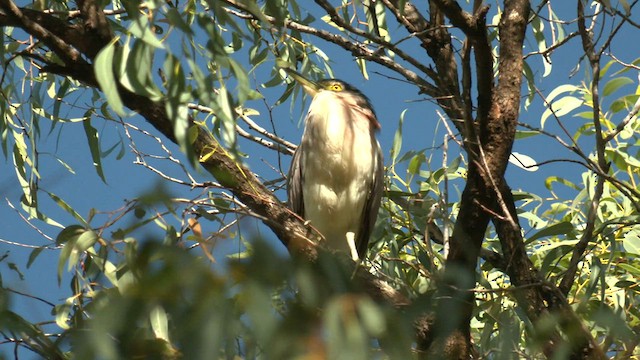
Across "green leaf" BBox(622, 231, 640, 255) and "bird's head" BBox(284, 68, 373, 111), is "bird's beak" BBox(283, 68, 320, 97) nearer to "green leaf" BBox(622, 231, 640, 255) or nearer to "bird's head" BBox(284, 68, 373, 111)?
"bird's head" BBox(284, 68, 373, 111)

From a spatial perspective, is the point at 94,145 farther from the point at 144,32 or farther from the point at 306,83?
the point at 144,32

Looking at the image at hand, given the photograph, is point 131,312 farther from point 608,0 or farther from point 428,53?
point 428,53

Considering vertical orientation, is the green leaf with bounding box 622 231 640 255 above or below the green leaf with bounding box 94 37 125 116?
above

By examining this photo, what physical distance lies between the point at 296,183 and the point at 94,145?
Answer: 99 centimetres

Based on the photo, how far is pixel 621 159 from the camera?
11.0 ft

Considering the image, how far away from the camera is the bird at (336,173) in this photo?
354 cm

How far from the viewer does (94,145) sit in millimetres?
2781

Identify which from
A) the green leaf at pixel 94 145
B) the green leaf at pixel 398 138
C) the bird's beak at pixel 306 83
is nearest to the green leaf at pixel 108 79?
the green leaf at pixel 94 145

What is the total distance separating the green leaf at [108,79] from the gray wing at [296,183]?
193cm

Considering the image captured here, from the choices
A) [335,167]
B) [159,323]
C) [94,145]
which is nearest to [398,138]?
[335,167]

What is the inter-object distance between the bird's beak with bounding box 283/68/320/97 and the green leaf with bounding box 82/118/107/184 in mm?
799

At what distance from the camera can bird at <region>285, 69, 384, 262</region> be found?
354 centimetres

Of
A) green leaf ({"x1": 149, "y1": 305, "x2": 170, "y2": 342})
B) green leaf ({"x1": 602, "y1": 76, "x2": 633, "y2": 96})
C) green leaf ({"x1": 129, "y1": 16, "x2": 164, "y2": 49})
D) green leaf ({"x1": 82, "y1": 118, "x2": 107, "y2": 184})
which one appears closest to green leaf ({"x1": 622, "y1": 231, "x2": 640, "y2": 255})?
green leaf ({"x1": 602, "y1": 76, "x2": 633, "y2": 96})

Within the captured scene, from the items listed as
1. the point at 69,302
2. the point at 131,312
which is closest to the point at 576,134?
the point at 69,302
